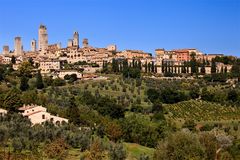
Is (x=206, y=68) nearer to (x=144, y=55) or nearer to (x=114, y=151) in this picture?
(x=144, y=55)

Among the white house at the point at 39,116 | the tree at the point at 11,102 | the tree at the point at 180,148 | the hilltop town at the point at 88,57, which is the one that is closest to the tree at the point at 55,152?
the tree at the point at 180,148

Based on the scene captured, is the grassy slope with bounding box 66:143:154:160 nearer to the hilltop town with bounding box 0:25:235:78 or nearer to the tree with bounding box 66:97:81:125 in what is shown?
the tree with bounding box 66:97:81:125

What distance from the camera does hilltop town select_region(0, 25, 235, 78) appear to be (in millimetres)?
83000

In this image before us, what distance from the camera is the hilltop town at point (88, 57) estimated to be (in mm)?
83000

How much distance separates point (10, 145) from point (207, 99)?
3537 centimetres

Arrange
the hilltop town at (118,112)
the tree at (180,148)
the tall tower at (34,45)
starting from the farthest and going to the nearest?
the tall tower at (34,45)
the hilltop town at (118,112)
the tree at (180,148)

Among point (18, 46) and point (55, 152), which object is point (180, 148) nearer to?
point (55, 152)

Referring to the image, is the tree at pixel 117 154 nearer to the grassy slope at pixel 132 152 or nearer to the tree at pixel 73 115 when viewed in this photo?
the grassy slope at pixel 132 152

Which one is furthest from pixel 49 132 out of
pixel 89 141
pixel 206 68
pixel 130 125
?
pixel 206 68

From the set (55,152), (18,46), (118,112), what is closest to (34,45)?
(18,46)

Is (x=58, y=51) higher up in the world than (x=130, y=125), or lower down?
higher up

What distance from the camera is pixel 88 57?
99.2 m

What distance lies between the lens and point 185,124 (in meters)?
43.4

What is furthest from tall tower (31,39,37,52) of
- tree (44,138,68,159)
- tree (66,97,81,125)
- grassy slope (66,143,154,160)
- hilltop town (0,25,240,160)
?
tree (44,138,68,159)
